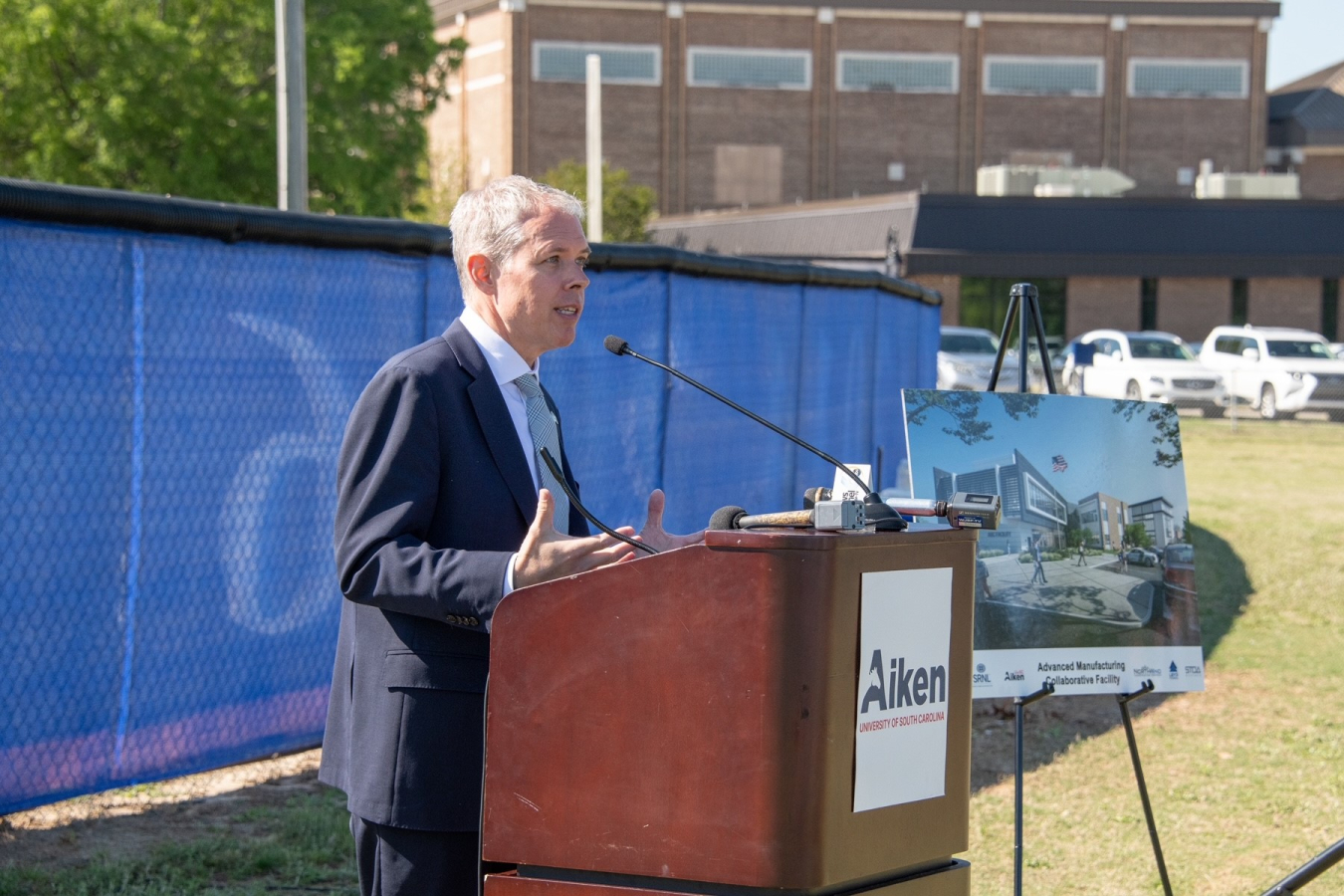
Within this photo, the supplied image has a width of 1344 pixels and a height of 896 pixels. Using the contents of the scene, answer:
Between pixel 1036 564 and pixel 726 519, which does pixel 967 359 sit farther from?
pixel 726 519

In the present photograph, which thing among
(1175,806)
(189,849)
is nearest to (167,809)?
(189,849)

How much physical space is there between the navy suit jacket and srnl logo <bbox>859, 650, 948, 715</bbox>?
741mm

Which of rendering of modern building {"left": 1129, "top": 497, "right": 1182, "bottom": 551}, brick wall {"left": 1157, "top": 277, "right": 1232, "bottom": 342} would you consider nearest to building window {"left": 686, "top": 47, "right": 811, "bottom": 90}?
brick wall {"left": 1157, "top": 277, "right": 1232, "bottom": 342}

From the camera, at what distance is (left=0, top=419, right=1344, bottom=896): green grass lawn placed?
17.4ft

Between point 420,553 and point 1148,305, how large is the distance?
47194mm

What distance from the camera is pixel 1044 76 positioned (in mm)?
61562

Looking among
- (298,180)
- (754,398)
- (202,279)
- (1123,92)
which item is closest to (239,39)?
(298,180)

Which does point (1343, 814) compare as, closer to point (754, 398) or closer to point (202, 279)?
point (754, 398)

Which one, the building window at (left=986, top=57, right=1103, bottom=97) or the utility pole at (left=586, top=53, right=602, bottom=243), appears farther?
the building window at (left=986, top=57, right=1103, bottom=97)

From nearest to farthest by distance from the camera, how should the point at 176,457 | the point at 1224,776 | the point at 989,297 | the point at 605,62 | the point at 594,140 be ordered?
the point at 176,457 < the point at 1224,776 < the point at 594,140 < the point at 989,297 < the point at 605,62

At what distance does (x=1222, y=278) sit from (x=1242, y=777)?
42.3 meters

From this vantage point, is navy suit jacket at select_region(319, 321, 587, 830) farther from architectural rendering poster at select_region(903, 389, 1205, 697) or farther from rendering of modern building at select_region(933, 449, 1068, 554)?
rendering of modern building at select_region(933, 449, 1068, 554)

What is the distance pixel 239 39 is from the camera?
92.3 feet

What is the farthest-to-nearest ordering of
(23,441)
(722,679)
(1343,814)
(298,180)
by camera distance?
1. (298,180)
2. (1343,814)
3. (23,441)
4. (722,679)
